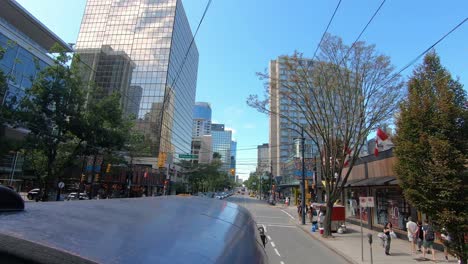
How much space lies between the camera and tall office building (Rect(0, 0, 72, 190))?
110 feet

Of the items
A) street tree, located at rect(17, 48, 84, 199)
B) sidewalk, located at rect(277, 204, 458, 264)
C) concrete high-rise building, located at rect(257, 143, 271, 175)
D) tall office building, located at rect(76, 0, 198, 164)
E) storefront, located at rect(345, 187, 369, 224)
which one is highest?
tall office building, located at rect(76, 0, 198, 164)

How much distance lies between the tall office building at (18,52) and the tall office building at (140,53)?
26.0 m

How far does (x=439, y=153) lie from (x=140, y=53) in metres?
77.0

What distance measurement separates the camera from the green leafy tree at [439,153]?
343 inches

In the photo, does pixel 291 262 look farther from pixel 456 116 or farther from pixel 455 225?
pixel 456 116

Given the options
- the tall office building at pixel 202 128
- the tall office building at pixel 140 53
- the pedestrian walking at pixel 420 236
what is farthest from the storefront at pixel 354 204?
the tall office building at pixel 202 128

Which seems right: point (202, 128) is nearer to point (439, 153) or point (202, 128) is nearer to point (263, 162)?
point (263, 162)

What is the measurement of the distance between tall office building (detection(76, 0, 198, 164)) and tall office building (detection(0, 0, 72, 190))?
26.0m

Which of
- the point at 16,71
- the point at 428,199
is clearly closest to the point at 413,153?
the point at 428,199

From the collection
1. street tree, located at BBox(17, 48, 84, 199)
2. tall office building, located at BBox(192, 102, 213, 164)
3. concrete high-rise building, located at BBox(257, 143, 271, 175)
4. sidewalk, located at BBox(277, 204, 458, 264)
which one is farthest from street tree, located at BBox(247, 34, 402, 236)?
tall office building, located at BBox(192, 102, 213, 164)

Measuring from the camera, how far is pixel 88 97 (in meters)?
24.2

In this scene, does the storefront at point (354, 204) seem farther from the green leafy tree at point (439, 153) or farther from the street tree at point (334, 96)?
the green leafy tree at point (439, 153)

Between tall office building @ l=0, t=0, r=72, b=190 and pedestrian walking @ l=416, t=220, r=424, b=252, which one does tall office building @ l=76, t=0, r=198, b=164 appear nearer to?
tall office building @ l=0, t=0, r=72, b=190

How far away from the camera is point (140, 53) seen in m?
76.2
